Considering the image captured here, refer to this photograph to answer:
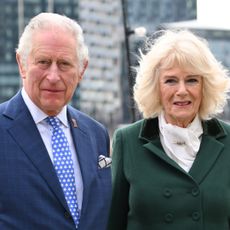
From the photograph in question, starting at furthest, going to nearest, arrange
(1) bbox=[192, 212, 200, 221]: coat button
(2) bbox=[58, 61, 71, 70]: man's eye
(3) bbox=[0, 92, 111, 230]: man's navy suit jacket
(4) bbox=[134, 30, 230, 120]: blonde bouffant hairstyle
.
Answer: (4) bbox=[134, 30, 230, 120]: blonde bouffant hairstyle, (1) bbox=[192, 212, 200, 221]: coat button, (2) bbox=[58, 61, 71, 70]: man's eye, (3) bbox=[0, 92, 111, 230]: man's navy suit jacket

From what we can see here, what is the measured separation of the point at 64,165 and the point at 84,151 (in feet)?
0.67

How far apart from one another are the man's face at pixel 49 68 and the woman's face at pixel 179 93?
0.76 meters

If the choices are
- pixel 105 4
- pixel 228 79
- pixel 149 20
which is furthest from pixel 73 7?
pixel 228 79

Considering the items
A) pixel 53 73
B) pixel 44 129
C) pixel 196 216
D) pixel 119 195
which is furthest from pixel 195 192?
pixel 53 73

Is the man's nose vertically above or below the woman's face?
above

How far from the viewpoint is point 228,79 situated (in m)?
4.34

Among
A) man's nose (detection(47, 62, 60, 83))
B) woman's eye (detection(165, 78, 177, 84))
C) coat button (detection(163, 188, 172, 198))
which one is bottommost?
coat button (detection(163, 188, 172, 198))

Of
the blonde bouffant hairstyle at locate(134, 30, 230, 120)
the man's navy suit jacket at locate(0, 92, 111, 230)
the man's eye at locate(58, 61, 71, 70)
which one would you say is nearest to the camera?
the man's navy suit jacket at locate(0, 92, 111, 230)

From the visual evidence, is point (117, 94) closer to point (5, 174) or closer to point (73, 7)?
point (73, 7)

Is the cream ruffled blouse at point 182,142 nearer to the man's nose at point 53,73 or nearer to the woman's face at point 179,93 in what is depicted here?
the woman's face at point 179,93

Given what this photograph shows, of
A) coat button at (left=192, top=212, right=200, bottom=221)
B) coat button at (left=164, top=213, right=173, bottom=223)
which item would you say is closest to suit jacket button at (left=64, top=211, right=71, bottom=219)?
coat button at (left=164, top=213, right=173, bottom=223)

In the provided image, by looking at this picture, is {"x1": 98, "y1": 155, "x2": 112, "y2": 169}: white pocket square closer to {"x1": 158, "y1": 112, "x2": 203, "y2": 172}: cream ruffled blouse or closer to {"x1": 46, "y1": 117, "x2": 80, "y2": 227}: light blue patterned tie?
{"x1": 46, "y1": 117, "x2": 80, "y2": 227}: light blue patterned tie

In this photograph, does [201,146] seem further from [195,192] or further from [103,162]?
[103,162]

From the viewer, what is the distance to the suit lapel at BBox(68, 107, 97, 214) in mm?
3646
